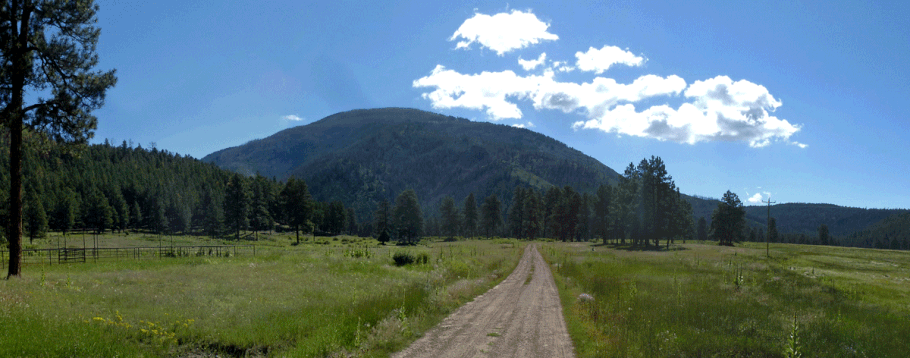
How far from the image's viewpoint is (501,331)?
15.3m

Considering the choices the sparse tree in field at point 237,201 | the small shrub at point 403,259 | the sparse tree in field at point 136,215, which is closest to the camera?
the small shrub at point 403,259

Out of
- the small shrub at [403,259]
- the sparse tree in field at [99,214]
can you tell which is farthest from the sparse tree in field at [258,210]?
the small shrub at [403,259]

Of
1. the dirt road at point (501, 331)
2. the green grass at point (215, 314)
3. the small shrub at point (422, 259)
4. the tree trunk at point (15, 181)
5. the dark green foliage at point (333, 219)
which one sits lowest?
the dark green foliage at point (333, 219)

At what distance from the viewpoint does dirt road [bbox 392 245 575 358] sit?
12938 millimetres

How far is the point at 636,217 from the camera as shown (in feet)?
255

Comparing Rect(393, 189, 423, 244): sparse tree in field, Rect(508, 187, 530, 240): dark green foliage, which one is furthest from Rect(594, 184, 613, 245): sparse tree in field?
Rect(393, 189, 423, 244): sparse tree in field

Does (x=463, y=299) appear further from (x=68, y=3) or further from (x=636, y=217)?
(x=636, y=217)

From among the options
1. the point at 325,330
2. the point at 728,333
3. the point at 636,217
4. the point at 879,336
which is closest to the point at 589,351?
the point at 728,333

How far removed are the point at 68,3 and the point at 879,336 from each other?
3545cm

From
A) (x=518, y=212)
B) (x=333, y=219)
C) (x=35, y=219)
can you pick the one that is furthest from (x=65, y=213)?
(x=518, y=212)

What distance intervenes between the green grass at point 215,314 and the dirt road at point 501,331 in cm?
93

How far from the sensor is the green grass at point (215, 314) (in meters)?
11.5

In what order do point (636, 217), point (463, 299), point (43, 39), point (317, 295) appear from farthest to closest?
point (636, 217), point (463, 299), point (317, 295), point (43, 39)

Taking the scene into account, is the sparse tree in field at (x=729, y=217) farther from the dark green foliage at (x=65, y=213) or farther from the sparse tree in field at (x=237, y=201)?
the dark green foliage at (x=65, y=213)
